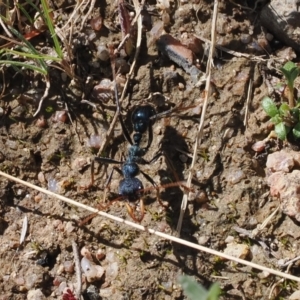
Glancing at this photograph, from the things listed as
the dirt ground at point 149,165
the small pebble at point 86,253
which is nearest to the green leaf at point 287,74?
the dirt ground at point 149,165

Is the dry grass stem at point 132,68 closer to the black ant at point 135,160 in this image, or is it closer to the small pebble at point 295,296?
the black ant at point 135,160

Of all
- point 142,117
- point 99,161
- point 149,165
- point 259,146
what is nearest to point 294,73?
point 259,146

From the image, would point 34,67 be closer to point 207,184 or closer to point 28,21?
point 28,21

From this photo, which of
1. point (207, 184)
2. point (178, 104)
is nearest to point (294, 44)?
point (178, 104)

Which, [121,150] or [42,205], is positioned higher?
[121,150]

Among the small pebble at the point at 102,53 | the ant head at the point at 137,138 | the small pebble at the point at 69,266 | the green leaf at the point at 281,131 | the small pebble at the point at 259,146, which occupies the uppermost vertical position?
the small pebble at the point at 102,53

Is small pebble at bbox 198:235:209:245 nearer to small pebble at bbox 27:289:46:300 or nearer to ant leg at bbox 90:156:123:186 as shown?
ant leg at bbox 90:156:123:186

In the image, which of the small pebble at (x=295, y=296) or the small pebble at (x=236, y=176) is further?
the small pebble at (x=236, y=176)

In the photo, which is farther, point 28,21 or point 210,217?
point 28,21
